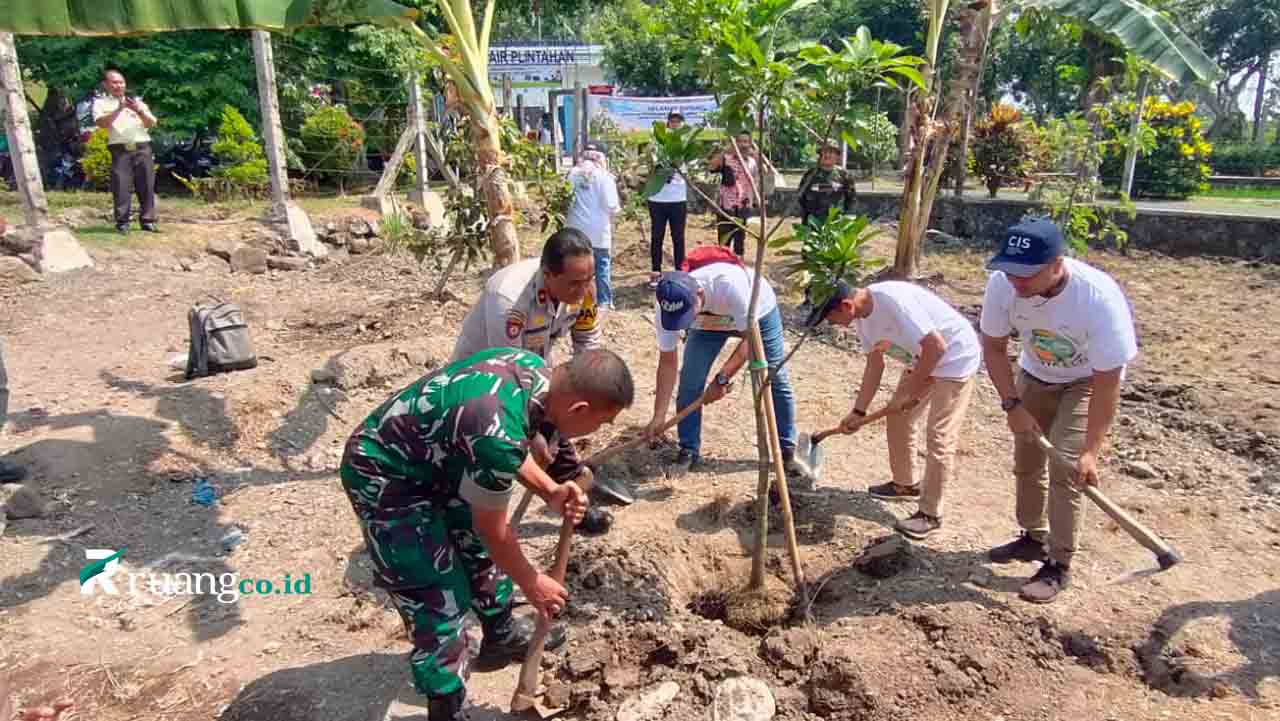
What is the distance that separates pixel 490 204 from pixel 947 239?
30.2 ft

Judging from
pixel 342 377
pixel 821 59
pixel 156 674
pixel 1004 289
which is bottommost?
pixel 156 674

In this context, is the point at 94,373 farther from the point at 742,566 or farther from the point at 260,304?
the point at 742,566

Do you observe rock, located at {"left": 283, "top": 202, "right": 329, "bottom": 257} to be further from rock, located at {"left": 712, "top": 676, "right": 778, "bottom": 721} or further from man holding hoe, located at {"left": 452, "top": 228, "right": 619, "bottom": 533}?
rock, located at {"left": 712, "top": 676, "right": 778, "bottom": 721}

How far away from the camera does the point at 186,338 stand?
675cm

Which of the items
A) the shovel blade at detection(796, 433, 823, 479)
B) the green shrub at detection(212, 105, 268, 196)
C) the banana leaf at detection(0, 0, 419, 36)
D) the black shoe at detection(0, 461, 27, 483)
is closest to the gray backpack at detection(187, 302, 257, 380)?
the black shoe at detection(0, 461, 27, 483)

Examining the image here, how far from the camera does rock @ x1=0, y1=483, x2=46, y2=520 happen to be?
3914 mm

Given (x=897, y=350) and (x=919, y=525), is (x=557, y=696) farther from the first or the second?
(x=897, y=350)

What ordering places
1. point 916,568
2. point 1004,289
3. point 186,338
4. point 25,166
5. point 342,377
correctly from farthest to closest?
point 25,166, point 186,338, point 342,377, point 916,568, point 1004,289

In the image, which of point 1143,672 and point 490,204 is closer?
point 1143,672

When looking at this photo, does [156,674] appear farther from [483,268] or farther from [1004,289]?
[483,268]

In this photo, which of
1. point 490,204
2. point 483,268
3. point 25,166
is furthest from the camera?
point 483,268

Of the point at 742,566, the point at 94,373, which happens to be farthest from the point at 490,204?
the point at 94,373

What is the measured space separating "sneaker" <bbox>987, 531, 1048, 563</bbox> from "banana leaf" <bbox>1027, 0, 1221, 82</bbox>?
5.09 meters

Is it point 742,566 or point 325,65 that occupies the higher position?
point 325,65
